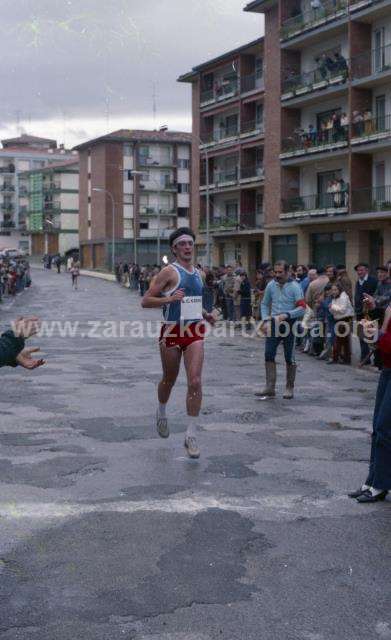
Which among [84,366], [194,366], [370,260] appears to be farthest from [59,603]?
[370,260]

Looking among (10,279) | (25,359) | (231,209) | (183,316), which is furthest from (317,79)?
(25,359)

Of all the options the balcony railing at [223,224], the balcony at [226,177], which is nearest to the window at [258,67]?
the balcony at [226,177]

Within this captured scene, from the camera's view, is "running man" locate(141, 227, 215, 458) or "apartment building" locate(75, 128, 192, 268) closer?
"running man" locate(141, 227, 215, 458)

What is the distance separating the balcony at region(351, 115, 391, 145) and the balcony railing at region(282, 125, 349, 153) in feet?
2.30

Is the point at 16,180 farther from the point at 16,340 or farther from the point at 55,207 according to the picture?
the point at 16,340

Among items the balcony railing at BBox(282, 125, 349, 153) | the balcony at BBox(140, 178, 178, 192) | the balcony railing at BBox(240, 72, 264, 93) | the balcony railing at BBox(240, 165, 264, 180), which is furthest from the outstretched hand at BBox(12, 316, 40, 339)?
the balcony at BBox(140, 178, 178, 192)

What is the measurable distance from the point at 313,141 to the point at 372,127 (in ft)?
15.2

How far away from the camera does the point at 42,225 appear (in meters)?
113

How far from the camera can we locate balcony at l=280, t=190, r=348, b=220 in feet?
126

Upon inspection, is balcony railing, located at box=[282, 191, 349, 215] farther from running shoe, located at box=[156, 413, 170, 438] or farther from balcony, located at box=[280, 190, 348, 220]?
running shoe, located at box=[156, 413, 170, 438]

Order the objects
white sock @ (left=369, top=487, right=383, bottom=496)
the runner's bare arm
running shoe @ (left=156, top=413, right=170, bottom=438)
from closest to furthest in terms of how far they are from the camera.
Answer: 1. white sock @ (left=369, top=487, right=383, bottom=496)
2. the runner's bare arm
3. running shoe @ (left=156, top=413, right=170, bottom=438)

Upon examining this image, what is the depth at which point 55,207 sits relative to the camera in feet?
363

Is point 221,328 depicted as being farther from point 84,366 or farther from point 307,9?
point 307,9

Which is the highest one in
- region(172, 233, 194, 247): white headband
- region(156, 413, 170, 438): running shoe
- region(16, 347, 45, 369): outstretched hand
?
region(172, 233, 194, 247): white headband
